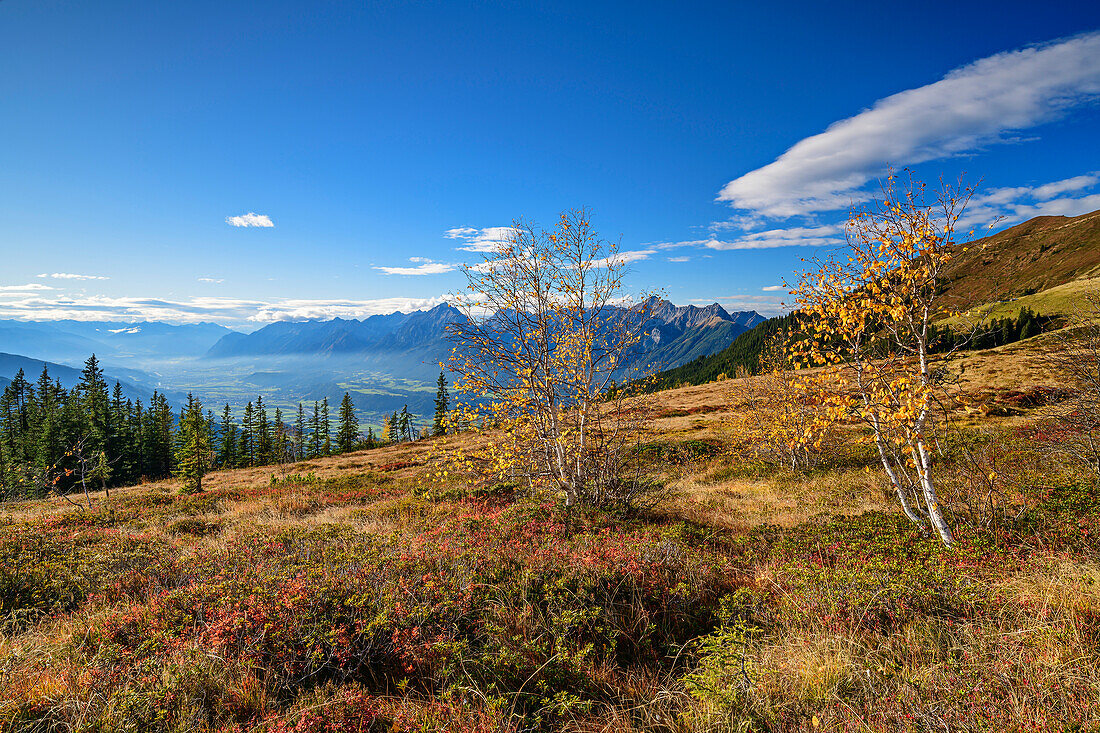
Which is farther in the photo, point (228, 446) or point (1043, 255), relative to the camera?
point (1043, 255)

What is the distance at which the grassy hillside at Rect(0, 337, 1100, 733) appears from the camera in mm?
4199

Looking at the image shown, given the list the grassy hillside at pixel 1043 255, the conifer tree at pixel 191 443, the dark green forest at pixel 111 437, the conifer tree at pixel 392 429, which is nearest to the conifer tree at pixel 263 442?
the dark green forest at pixel 111 437

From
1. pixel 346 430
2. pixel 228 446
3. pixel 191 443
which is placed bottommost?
pixel 228 446

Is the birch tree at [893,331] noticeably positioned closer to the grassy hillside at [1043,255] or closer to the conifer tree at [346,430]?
the conifer tree at [346,430]

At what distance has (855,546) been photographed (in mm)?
8898

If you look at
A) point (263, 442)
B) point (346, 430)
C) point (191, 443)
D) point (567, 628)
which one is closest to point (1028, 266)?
point (346, 430)

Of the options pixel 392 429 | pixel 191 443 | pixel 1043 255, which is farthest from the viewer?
pixel 1043 255

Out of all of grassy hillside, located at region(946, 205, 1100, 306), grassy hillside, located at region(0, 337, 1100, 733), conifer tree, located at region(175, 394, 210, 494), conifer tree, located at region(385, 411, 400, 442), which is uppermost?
grassy hillside, located at region(946, 205, 1100, 306)

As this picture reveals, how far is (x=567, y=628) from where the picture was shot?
18.7 ft

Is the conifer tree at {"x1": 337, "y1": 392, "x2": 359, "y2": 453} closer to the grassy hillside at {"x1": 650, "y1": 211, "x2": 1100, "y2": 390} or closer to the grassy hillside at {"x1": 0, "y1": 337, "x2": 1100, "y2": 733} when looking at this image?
the grassy hillside at {"x1": 650, "y1": 211, "x2": 1100, "y2": 390}

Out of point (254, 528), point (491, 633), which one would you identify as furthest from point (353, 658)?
point (254, 528)

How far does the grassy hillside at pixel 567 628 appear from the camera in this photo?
420cm

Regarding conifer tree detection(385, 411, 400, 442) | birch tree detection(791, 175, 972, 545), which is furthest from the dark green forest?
birch tree detection(791, 175, 972, 545)

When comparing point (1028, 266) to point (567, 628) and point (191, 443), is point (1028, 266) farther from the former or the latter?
point (191, 443)
